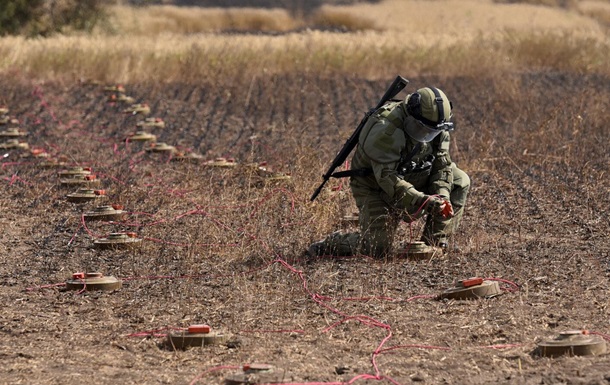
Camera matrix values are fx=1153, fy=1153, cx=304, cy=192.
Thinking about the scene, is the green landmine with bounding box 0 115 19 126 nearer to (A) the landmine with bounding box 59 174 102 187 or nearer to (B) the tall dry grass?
(B) the tall dry grass

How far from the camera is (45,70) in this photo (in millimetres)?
20000

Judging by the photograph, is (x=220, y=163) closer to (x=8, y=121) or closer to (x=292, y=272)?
(x=292, y=272)

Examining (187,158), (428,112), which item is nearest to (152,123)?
(187,158)

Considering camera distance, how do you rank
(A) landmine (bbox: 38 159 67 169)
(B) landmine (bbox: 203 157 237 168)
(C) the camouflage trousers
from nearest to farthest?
(C) the camouflage trousers < (B) landmine (bbox: 203 157 237 168) < (A) landmine (bbox: 38 159 67 169)

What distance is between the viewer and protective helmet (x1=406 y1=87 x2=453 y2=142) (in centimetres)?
791

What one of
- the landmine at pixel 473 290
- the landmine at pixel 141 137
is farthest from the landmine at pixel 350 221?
the landmine at pixel 141 137

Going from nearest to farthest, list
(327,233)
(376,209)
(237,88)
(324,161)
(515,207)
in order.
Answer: (376,209)
(327,233)
(515,207)
(324,161)
(237,88)

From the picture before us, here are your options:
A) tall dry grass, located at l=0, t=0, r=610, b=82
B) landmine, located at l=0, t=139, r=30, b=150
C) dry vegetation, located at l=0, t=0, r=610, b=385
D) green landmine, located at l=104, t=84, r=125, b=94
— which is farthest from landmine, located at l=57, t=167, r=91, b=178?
tall dry grass, located at l=0, t=0, r=610, b=82

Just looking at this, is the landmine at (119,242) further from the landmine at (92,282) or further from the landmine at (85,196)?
the landmine at (85,196)

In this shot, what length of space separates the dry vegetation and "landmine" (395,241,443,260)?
7 centimetres

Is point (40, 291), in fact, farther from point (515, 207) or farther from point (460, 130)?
point (460, 130)

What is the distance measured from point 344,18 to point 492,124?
27.5 metres

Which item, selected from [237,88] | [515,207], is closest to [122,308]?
[515,207]

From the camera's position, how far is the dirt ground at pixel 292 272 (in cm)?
584
